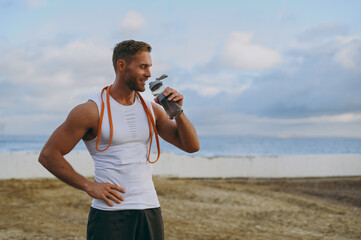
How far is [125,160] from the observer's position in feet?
6.59

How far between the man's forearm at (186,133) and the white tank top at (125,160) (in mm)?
184

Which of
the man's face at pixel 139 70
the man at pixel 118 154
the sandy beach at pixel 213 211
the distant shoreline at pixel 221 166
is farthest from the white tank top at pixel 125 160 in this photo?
the distant shoreline at pixel 221 166

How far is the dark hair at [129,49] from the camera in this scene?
6.68 ft

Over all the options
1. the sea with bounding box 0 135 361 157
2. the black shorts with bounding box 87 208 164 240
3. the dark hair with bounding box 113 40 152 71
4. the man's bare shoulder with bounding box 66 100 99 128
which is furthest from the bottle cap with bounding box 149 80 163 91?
the sea with bounding box 0 135 361 157

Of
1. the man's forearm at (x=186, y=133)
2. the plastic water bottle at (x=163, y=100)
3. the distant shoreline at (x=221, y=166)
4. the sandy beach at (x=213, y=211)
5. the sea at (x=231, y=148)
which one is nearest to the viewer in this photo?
the plastic water bottle at (x=163, y=100)

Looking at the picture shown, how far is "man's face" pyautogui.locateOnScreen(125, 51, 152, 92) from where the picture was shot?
2031 millimetres

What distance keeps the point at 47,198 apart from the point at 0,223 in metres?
2.45

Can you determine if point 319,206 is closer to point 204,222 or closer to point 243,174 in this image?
point 204,222

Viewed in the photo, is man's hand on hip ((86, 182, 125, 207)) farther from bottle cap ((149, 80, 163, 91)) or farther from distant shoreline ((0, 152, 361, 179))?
distant shoreline ((0, 152, 361, 179))

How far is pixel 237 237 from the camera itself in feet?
19.8

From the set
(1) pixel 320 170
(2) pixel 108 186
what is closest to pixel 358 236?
(2) pixel 108 186

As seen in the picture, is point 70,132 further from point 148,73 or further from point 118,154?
Answer: point 148,73

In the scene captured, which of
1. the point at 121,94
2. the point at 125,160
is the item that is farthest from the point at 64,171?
the point at 121,94

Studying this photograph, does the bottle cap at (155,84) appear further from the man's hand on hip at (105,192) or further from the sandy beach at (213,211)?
the sandy beach at (213,211)
